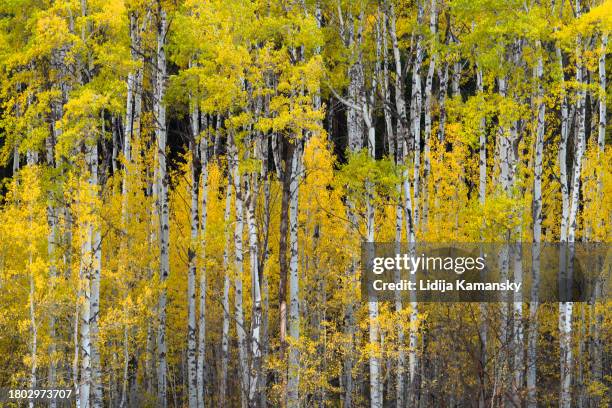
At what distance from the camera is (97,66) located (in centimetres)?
1686

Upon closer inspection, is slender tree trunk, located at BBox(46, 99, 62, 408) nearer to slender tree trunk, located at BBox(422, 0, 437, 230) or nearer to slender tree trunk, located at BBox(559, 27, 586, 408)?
slender tree trunk, located at BBox(422, 0, 437, 230)

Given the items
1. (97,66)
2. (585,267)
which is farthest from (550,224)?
(97,66)

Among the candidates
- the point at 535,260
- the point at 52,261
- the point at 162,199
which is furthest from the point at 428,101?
the point at 52,261

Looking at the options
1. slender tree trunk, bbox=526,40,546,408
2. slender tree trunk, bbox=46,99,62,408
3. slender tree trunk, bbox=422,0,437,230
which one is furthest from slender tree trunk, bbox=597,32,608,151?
slender tree trunk, bbox=46,99,62,408

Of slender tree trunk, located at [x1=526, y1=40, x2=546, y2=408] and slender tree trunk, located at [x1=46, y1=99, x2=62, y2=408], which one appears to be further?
slender tree trunk, located at [x1=526, y1=40, x2=546, y2=408]

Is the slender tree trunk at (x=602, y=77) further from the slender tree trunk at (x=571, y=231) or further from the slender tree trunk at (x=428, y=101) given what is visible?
the slender tree trunk at (x=428, y=101)

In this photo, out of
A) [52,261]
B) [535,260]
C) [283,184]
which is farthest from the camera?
[535,260]

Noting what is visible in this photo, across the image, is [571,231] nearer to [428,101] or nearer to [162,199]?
[428,101]

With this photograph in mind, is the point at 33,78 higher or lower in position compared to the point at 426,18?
lower

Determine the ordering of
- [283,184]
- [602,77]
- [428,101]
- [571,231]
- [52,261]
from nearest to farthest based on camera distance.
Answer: [52,261] < [283,184] < [571,231] < [602,77] < [428,101]

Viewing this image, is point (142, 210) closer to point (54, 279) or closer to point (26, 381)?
point (26, 381)

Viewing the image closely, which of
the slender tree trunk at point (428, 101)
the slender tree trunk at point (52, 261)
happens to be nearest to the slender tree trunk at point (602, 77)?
the slender tree trunk at point (428, 101)

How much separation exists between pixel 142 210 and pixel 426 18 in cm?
1058

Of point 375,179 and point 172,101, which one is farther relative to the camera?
point 172,101
